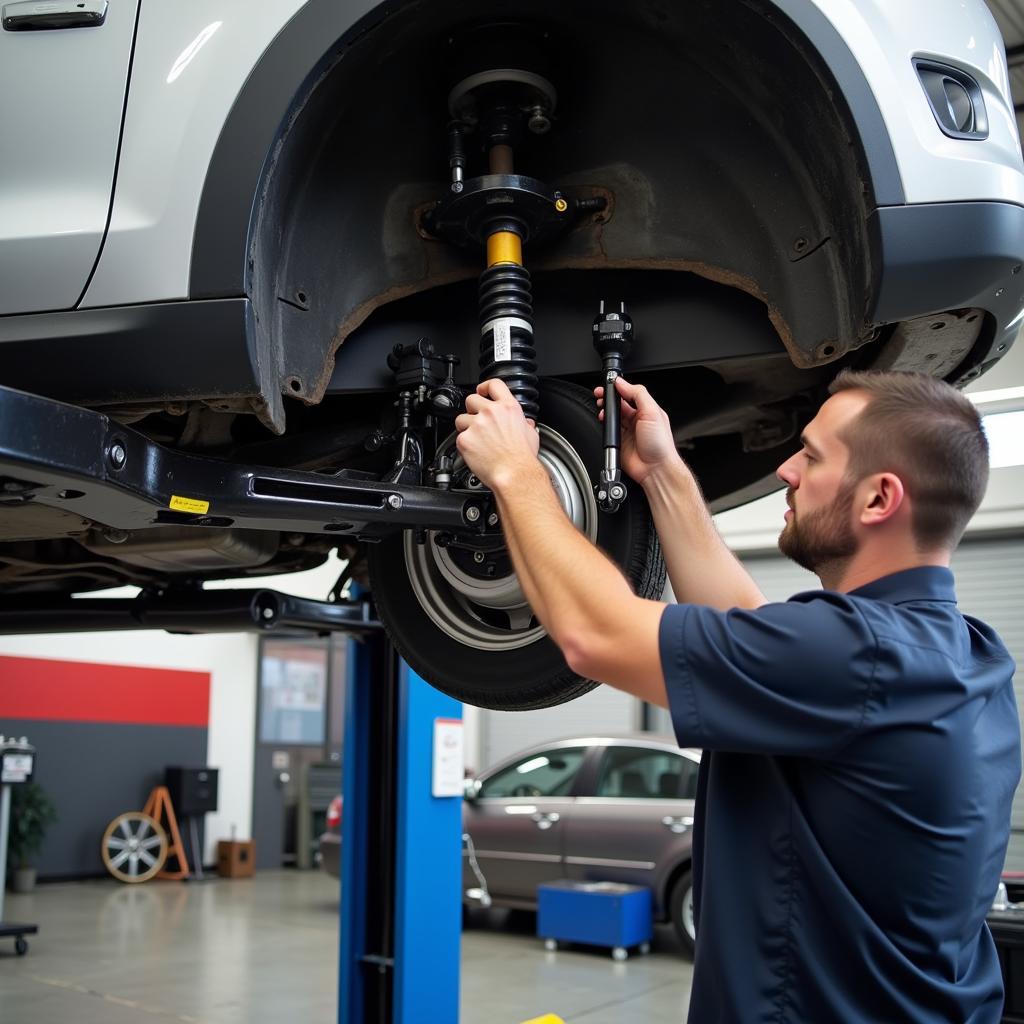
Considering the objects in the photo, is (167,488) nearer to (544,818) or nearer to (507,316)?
(507,316)

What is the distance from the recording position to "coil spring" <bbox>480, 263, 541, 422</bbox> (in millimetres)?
1780

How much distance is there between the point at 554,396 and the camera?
1.94 m

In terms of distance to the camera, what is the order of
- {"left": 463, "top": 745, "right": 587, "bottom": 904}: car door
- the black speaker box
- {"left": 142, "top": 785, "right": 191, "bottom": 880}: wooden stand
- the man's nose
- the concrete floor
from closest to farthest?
the man's nose, the concrete floor, {"left": 463, "top": 745, "right": 587, "bottom": 904}: car door, {"left": 142, "top": 785, "right": 191, "bottom": 880}: wooden stand, the black speaker box

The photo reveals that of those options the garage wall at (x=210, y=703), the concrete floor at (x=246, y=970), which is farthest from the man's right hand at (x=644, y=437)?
the garage wall at (x=210, y=703)

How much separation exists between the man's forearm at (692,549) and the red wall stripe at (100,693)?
926 centimetres

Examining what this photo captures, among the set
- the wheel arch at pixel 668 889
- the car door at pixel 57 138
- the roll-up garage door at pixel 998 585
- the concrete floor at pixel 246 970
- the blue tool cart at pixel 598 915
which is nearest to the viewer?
the car door at pixel 57 138

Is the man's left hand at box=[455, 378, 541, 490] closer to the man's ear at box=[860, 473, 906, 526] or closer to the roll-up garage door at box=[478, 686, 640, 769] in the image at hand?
the man's ear at box=[860, 473, 906, 526]

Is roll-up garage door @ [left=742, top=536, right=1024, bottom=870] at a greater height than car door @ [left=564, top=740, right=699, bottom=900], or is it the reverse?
roll-up garage door @ [left=742, top=536, right=1024, bottom=870]

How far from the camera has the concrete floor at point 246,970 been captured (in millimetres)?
5086

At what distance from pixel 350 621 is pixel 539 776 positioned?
4.09m

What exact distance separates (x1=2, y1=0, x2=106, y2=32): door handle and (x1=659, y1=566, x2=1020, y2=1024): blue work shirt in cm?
121

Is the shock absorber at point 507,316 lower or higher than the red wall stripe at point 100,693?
higher

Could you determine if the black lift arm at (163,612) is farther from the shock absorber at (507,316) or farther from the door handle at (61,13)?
the door handle at (61,13)

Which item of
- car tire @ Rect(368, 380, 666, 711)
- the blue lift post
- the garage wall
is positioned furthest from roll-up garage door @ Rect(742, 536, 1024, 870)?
car tire @ Rect(368, 380, 666, 711)
